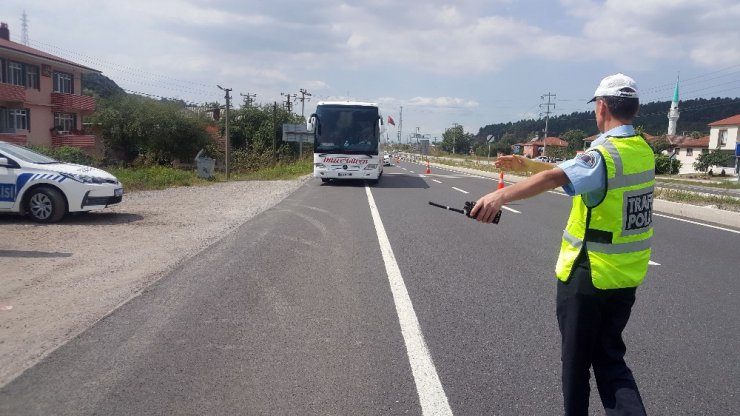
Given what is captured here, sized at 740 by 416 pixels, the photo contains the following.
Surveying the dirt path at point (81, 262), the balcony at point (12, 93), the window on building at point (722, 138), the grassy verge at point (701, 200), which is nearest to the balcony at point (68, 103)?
the balcony at point (12, 93)

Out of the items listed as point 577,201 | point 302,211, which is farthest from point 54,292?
point 302,211

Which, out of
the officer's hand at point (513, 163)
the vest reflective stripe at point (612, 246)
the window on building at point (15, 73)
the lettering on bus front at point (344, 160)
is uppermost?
the window on building at point (15, 73)

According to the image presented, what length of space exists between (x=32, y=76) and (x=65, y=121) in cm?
455

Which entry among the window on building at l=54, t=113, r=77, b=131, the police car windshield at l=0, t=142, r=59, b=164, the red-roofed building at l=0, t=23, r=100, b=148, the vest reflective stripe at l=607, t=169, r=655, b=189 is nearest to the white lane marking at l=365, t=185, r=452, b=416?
the vest reflective stripe at l=607, t=169, r=655, b=189

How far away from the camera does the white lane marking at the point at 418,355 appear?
11.4ft

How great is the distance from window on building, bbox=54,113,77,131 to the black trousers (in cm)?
4255

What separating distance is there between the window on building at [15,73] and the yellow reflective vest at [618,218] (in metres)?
38.7

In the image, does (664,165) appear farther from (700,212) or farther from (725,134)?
(700,212)

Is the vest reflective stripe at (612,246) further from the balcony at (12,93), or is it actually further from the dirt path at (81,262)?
the balcony at (12,93)

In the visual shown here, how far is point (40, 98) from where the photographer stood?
3650 centimetres

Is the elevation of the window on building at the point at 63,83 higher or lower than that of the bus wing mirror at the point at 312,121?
higher

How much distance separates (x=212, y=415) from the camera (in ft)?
10.8

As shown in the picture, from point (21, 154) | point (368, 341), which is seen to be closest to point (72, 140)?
point (21, 154)

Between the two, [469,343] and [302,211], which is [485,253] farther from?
[302,211]
